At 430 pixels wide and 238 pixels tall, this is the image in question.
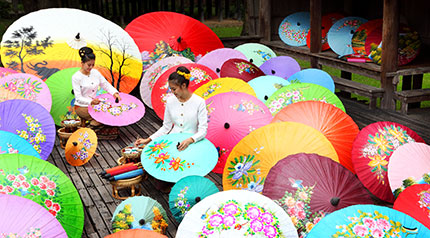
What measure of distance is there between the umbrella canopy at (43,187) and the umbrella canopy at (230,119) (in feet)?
4.78

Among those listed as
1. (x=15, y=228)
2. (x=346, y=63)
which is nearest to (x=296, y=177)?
(x=15, y=228)

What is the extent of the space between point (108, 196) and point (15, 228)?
159 cm

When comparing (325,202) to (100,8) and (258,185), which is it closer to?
(258,185)

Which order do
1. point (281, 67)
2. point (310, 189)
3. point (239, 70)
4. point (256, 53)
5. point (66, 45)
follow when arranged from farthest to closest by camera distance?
1. point (256, 53)
2. point (281, 67)
3. point (66, 45)
4. point (239, 70)
5. point (310, 189)

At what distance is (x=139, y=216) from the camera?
317cm

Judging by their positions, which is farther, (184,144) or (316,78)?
(316,78)

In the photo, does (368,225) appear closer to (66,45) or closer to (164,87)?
(164,87)

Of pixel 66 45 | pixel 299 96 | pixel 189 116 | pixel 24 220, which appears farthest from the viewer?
pixel 66 45

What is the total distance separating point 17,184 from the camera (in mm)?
3029

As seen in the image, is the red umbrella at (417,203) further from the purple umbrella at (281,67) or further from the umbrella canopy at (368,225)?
the purple umbrella at (281,67)

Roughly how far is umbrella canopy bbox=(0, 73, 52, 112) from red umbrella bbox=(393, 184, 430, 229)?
3848mm

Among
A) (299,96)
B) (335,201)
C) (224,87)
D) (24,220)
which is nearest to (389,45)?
(299,96)

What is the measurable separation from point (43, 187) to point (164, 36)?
4.53 metres

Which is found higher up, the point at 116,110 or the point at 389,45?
the point at 389,45
